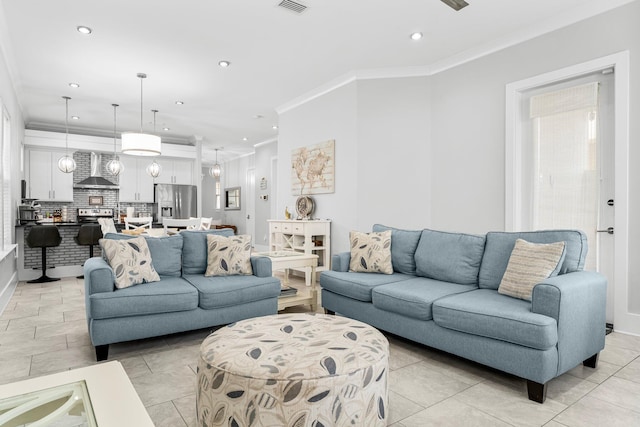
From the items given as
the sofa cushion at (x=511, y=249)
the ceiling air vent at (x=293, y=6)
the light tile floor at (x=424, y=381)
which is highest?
the ceiling air vent at (x=293, y=6)

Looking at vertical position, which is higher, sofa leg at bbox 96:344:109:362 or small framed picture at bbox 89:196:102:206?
small framed picture at bbox 89:196:102:206

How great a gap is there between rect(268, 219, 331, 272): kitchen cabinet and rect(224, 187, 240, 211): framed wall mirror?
5.40 metres

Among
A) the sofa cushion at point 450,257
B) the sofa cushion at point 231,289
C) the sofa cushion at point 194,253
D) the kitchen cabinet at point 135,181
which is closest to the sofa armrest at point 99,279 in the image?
the sofa cushion at point 231,289

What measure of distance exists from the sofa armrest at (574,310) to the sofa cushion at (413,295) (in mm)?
673

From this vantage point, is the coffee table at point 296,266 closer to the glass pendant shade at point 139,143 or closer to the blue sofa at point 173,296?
the blue sofa at point 173,296

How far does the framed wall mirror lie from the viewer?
11031 millimetres

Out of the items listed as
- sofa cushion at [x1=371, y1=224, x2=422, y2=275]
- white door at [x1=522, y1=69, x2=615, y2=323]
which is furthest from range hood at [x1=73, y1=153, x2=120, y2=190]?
white door at [x1=522, y1=69, x2=615, y2=323]

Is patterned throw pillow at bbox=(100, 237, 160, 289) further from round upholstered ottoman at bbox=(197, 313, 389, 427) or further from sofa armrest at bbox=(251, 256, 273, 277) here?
round upholstered ottoman at bbox=(197, 313, 389, 427)

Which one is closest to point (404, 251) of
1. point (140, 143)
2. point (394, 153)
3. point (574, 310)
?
point (574, 310)

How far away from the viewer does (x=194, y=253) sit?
3473mm

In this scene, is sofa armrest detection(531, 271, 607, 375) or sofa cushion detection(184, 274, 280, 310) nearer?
sofa armrest detection(531, 271, 607, 375)

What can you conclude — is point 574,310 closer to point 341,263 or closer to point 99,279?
point 341,263

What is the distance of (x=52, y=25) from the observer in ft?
12.1

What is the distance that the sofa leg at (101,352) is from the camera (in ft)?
8.56
